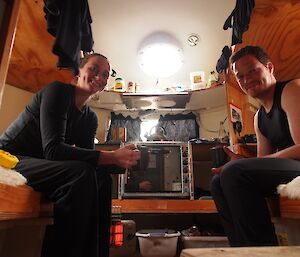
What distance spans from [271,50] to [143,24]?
123 cm

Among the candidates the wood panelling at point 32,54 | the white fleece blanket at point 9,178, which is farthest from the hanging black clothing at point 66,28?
the white fleece blanket at point 9,178

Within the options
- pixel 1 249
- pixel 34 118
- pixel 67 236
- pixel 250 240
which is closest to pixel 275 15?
pixel 250 240

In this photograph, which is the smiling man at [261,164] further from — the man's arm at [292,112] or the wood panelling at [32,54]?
the wood panelling at [32,54]

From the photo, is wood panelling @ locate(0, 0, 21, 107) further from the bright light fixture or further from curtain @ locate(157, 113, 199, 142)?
curtain @ locate(157, 113, 199, 142)

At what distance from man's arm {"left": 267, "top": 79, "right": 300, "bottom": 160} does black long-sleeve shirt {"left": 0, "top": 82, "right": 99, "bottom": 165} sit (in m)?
Result: 0.67

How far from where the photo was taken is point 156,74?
9.24 ft

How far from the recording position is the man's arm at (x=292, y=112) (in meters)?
0.87

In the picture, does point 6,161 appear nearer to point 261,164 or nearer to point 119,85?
point 261,164

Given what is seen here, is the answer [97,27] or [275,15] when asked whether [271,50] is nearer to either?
[275,15]

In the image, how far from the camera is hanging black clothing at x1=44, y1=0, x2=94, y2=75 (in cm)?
125

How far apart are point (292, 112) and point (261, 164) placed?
0.22 metres

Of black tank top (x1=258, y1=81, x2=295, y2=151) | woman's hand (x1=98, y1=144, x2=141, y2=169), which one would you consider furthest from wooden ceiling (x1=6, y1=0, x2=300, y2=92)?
woman's hand (x1=98, y1=144, x2=141, y2=169)

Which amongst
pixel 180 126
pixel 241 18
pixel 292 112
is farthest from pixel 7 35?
pixel 180 126

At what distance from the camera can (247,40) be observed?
1756 mm
